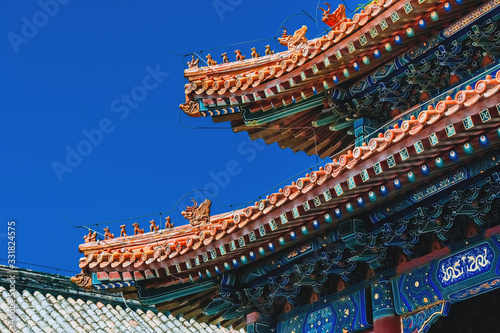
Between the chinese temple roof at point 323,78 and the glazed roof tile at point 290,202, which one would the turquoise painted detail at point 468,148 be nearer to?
the glazed roof tile at point 290,202

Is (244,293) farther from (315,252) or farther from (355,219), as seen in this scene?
(355,219)

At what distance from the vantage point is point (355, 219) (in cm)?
989

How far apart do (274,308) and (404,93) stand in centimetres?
350

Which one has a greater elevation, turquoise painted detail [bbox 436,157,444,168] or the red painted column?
turquoise painted detail [bbox 436,157,444,168]

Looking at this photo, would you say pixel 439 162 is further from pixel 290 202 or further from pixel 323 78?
pixel 323 78

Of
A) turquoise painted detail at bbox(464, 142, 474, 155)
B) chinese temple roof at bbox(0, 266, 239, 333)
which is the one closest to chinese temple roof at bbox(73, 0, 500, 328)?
turquoise painted detail at bbox(464, 142, 474, 155)

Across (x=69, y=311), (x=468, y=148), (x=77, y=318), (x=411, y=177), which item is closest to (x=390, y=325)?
(x=411, y=177)

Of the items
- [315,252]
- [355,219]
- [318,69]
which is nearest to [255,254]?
[315,252]

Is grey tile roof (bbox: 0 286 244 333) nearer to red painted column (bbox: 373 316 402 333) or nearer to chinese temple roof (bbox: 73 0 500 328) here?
chinese temple roof (bbox: 73 0 500 328)

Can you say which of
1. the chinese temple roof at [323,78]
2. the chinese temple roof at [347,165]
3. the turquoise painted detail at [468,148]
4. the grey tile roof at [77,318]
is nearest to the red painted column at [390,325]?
the chinese temple roof at [347,165]

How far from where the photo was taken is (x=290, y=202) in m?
10.0

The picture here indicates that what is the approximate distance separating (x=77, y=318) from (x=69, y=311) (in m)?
0.36

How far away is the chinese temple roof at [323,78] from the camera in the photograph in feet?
36.8

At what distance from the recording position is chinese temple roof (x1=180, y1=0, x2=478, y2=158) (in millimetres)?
11227
